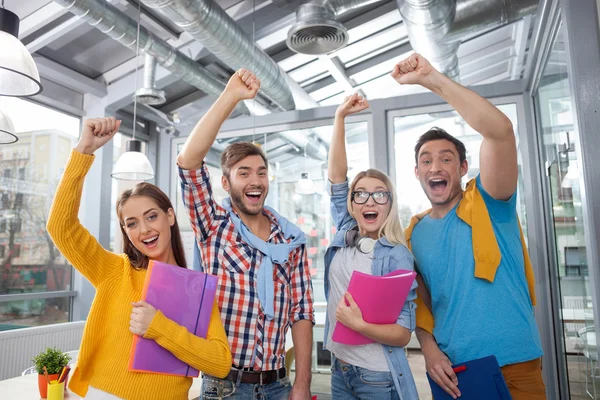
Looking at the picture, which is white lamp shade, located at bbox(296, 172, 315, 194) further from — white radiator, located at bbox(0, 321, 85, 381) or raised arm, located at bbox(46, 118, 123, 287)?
raised arm, located at bbox(46, 118, 123, 287)

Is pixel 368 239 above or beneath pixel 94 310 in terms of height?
above

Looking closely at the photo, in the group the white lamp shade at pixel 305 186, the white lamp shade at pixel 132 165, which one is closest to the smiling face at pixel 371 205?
the white lamp shade at pixel 132 165

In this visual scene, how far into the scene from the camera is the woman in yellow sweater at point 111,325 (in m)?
1.28

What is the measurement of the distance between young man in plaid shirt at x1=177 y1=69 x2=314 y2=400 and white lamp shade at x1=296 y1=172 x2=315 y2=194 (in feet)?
9.44

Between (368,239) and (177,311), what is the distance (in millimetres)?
776

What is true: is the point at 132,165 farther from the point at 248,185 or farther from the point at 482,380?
the point at 482,380

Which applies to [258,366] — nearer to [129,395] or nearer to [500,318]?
[129,395]

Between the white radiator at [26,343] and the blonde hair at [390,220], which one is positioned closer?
the blonde hair at [390,220]

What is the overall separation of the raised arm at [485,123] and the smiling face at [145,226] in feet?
3.21

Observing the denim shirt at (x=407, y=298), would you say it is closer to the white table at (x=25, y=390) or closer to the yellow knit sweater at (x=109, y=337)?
the yellow knit sweater at (x=109, y=337)

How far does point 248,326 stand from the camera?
1537 mm

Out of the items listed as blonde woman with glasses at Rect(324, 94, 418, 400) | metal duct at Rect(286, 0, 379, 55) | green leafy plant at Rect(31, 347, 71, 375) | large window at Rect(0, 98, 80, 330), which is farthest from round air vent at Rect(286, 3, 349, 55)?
large window at Rect(0, 98, 80, 330)

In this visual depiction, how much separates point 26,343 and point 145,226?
113 inches

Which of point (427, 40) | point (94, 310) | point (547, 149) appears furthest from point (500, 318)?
point (427, 40)
